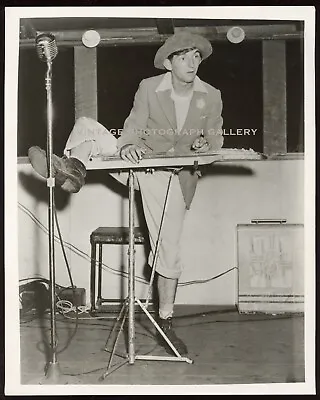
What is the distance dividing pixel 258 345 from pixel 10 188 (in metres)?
0.91

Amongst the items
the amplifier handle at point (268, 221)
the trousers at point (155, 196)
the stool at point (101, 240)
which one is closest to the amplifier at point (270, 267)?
the amplifier handle at point (268, 221)

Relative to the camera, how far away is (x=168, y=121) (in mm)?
1964

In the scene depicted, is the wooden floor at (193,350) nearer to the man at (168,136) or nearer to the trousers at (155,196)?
the man at (168,136)

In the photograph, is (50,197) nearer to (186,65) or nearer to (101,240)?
(101,240)

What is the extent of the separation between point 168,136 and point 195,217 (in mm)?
270

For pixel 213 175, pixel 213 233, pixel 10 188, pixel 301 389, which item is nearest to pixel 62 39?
pixel 10 188

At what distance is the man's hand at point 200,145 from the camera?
194 centimetres

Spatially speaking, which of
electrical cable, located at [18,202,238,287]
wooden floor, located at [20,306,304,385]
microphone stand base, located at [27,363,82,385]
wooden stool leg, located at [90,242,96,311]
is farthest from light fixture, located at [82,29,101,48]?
microphone stand base, located at [27,363,82,385]

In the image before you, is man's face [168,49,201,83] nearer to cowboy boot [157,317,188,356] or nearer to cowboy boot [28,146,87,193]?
cowboy boot [28,146,87,193]

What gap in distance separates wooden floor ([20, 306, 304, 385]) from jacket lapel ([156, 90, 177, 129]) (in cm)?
60

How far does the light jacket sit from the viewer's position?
195cm

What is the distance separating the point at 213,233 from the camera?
2002 millimetres

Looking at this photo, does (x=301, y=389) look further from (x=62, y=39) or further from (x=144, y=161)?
(x=62, y=39)

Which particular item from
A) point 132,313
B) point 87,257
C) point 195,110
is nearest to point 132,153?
point 195,110
